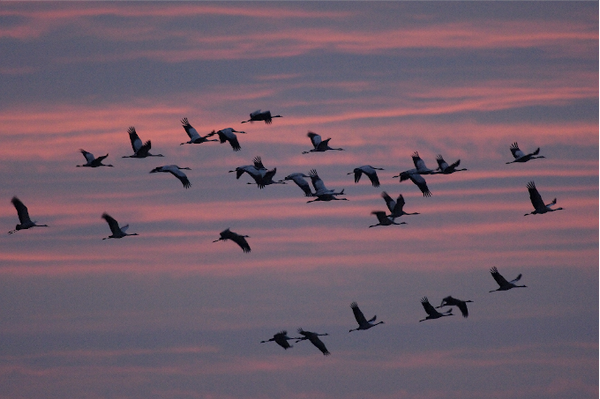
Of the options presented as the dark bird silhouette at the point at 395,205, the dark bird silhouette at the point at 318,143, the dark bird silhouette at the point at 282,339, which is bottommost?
the dark bird silhouette at the point at 282,339

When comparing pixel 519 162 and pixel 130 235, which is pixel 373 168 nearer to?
pixel 519 162

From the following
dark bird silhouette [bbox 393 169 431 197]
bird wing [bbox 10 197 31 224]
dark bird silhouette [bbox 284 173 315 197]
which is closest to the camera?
bird wing [bbox 10 197 31 224]

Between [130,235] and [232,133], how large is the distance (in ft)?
25.5

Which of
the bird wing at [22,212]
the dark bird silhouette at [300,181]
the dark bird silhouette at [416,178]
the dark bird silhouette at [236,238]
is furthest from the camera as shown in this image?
the dark bird silhouette at [300,181]

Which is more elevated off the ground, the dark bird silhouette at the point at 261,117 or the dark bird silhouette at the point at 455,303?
the dark bird silhouette at the point at 261,117

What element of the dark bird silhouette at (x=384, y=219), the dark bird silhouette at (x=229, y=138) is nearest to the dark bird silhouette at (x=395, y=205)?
the dark bird silhouette at (x=384, y=219)

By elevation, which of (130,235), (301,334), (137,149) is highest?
(137,149)

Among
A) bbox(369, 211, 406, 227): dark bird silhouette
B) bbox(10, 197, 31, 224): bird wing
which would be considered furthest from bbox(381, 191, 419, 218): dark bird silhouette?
bbox(10, 197, 31, 224): bird wing

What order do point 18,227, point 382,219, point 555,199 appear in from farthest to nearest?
point 382,219, point 555,199, point 18,227

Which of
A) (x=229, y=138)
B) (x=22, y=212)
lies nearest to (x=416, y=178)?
(x=229, y=138)

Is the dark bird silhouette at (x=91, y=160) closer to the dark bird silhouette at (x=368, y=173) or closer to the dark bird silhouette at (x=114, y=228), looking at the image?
the dark bird silhouette at (x=114, y=228)

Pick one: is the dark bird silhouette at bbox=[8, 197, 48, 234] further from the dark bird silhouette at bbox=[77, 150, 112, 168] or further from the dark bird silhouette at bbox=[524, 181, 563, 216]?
the dark bird silhouette at bbox=[524, 181, 563, 216]

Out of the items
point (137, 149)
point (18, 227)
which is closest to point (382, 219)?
point (137, 149)

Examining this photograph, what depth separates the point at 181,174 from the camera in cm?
7012
